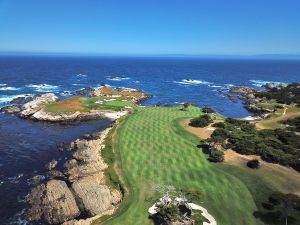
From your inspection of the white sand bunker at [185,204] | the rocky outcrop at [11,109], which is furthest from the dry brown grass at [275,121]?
the rocky outcrop at [11,109]

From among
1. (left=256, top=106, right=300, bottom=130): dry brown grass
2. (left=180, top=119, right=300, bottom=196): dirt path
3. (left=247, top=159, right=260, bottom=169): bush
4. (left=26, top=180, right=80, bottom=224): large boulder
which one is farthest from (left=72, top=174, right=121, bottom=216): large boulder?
(left=256, top=106, right=300, bottom=130): dry brown grass

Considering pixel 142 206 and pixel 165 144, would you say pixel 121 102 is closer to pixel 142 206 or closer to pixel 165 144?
pixel 165 144

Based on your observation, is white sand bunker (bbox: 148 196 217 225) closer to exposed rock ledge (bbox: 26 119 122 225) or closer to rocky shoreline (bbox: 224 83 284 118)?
exposed rock ledge (bbox: 26 119 122 225)

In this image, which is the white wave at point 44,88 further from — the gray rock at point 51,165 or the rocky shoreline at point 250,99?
the gray rock at point 51,165

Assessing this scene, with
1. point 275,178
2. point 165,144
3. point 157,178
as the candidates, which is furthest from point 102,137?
point 275,178

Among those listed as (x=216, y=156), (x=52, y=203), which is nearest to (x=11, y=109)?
(x=52, y=203)
